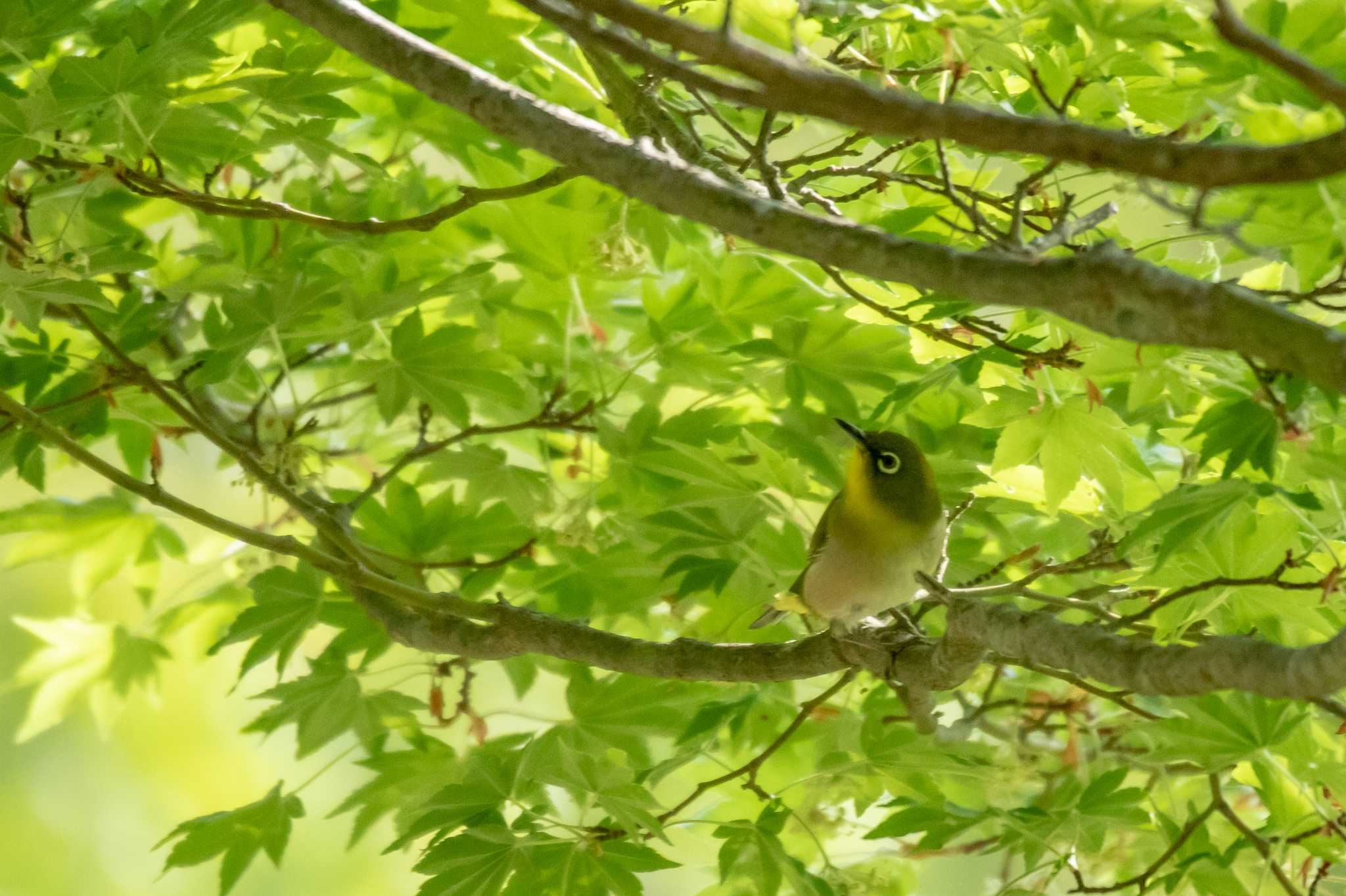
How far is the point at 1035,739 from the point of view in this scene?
180cm

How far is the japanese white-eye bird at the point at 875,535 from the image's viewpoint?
4.25 feet

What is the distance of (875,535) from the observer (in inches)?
52.4

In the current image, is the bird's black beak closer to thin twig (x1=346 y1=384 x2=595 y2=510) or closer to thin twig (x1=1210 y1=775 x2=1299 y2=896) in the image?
thin twig (x1=346 y1=384 x2=595 y2=510)

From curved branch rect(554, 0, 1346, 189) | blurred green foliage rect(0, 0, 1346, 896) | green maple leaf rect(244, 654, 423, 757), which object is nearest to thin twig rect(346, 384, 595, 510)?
blurred green foliage rect(0, 0, 1346, 896)

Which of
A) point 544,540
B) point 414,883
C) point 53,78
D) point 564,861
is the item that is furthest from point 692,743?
point 414,883

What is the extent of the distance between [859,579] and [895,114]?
801mm

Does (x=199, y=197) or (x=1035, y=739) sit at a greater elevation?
(x=199, y=197)

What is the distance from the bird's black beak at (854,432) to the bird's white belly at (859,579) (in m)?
0.12

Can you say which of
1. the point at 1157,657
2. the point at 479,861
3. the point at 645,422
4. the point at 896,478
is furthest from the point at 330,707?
the point at 1157,657

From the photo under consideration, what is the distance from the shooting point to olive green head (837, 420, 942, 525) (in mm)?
1357

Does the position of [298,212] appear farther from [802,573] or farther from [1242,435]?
[1242,435]

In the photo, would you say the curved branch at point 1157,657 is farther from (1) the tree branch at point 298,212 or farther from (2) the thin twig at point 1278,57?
(1) the tree branch at point 298,212

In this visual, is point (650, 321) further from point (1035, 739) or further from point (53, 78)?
point (1035, 739)

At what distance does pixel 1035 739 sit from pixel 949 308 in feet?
3.31
